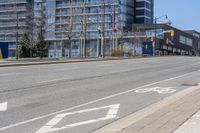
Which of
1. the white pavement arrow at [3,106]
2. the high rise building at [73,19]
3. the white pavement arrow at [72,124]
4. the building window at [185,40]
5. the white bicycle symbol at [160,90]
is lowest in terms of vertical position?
the white bicycle symbol at [160,90]

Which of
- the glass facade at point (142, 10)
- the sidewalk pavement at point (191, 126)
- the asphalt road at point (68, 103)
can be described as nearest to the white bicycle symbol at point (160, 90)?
the asphalt road at point (68, 103)

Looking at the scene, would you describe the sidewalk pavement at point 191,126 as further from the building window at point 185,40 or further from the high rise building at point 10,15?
the building window at point 185,40

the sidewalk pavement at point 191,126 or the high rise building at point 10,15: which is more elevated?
the high rise building at point 10,15

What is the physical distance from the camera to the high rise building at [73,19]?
13412 centimetres

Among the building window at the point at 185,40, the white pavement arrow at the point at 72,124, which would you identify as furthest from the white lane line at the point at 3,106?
the building window at the point at 185,40

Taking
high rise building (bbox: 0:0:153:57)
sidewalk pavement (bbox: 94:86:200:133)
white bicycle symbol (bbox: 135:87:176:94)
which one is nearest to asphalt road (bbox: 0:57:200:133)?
white bicycle symbol (bbox: 135:87:176:94)

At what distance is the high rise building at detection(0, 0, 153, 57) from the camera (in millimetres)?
134125

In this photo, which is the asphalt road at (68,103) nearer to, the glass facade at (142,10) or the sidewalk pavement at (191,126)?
the sidewalk pavement at (191,126)

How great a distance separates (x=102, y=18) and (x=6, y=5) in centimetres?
3483

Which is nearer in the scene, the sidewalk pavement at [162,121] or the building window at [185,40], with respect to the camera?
the sidewalk pavement at [162,121]

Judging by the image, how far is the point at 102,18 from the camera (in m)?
133

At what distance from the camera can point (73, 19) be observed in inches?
5320

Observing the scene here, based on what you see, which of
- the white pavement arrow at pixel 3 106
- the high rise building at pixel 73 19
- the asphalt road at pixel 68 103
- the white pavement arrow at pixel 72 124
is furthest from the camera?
the high rise building at pixel 73 19

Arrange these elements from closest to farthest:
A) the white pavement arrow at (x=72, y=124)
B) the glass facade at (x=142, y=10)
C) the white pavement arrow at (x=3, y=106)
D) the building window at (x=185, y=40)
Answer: the white pavement arrow at (x=72, y=124)
the white pavement arrow at (x=3, y=106)
the glass facade at (x=142, y=10)
the building window at (x=185, y=40)
